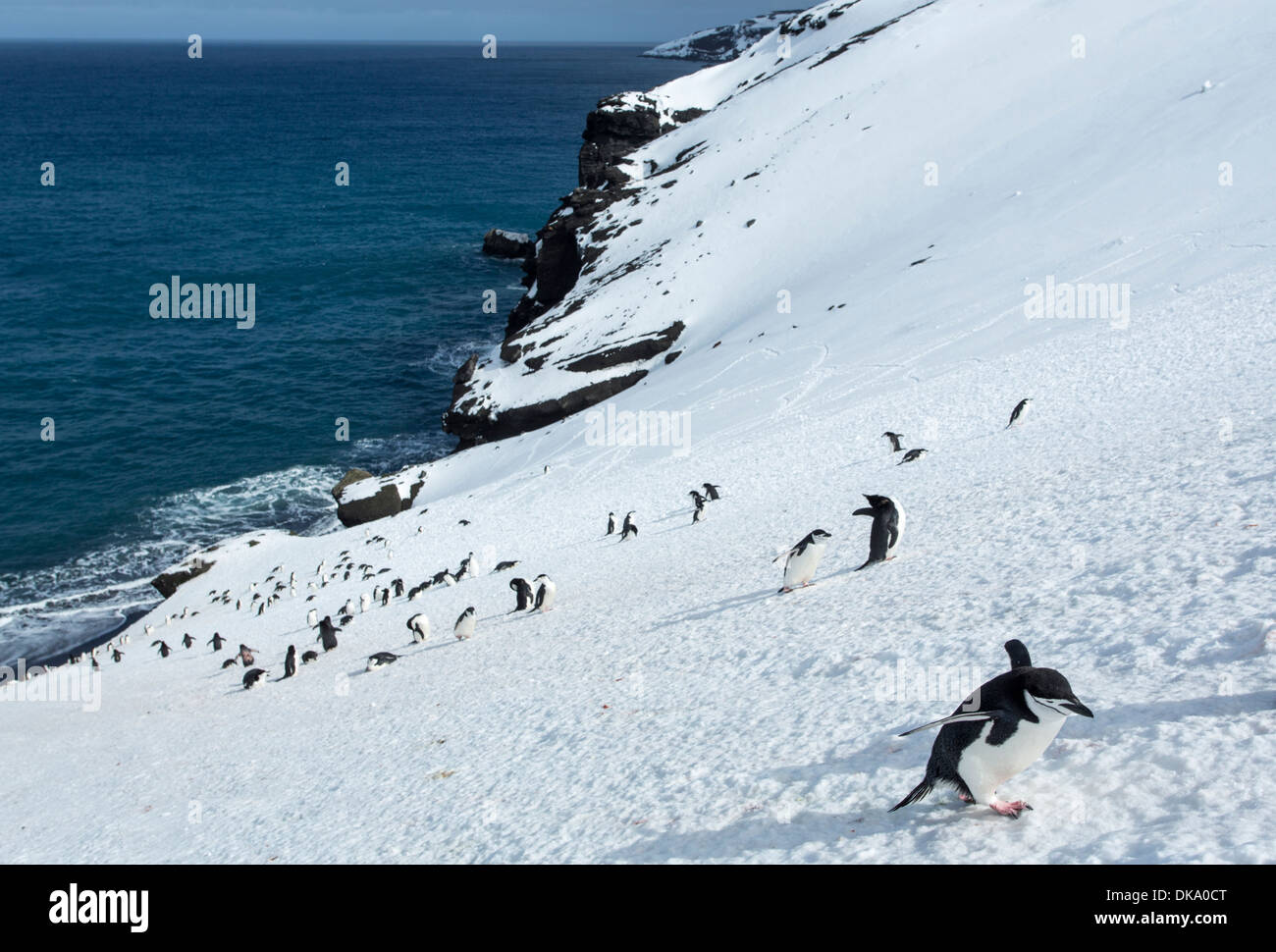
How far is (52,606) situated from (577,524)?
30200 mm

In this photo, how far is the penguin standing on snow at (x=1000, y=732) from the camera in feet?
19.6

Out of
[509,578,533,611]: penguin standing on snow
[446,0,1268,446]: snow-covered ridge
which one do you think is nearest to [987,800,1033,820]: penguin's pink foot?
[509,578,533,611]: penguin standing on snow

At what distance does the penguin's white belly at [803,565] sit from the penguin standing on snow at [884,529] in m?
0.83

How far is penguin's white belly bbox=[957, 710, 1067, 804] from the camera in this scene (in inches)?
239

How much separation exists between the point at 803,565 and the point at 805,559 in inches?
5.4

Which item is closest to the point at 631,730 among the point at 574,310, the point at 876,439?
the point at 876,439

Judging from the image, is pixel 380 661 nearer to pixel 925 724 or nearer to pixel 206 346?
pixel 925 724

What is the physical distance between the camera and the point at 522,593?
20.3 m

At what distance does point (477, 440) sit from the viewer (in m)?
53.1

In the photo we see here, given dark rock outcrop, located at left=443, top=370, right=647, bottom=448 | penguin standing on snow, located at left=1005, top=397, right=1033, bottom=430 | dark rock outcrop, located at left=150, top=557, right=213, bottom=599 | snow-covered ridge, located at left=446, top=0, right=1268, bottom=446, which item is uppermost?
snow-covered ridge, located at left=446, top=0, right=1268, bottom=446

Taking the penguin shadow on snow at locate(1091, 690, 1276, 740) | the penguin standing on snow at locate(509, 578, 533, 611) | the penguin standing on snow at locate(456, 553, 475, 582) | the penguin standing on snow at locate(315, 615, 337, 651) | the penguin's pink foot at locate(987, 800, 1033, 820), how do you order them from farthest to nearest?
1. the penguin standing on snow at locate(456, 553, 475, 582)
2. the penguin standing on snow at locate(315, 615, 337, 651)
3. the penguin standing on snow at locate(509, 578, 533, 611)
4. the penguin shadow on snow at locate(1091, 690, 1276, 740)
5. the penguin's pink foot at locate(987, 800, 1033, 820)

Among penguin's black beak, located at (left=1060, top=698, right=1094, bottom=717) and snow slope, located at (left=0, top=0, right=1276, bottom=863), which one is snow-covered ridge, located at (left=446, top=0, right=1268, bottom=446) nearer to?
snow slope, located at (left=0, top=0, right=1276, bottom=863)

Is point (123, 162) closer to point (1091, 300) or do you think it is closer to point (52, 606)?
point (52, 606)

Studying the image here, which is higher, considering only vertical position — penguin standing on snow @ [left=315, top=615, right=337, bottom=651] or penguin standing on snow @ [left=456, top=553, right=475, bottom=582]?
penguin standing on snow @ [left=456, top=553, right=475, bottom=582]
